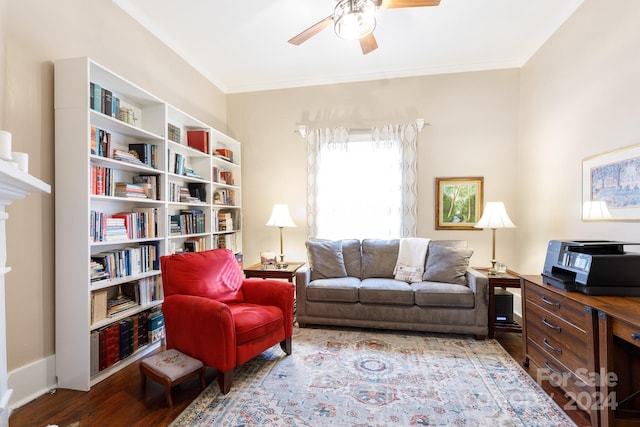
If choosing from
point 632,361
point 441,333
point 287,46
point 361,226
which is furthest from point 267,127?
point 632,361

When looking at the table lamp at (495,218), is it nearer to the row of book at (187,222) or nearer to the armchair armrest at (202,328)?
Answer: the armchair armrest at (202,328)

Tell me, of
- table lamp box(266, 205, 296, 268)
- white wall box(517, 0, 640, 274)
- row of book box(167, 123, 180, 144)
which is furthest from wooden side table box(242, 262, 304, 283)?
white wall box(517, 0, 640, 274)

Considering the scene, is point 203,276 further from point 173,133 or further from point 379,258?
point 379,258

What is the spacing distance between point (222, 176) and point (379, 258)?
2248 mm

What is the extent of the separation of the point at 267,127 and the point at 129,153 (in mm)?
2049

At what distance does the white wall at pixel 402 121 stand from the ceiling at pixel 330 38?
0.59 ft

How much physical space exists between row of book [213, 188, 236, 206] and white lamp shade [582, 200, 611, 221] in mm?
3668

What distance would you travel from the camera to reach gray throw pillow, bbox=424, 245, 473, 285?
3076 mm

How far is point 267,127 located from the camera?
421cm

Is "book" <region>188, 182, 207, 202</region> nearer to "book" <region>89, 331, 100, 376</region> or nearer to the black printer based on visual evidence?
"book" <region>89, 331, 100, 376</region>

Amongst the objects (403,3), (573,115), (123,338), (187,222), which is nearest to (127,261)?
(123,338)

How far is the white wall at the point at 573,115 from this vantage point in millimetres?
2117

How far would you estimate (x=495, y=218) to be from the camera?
312 centimetres

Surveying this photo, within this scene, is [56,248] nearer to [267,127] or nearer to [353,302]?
[353,302]
